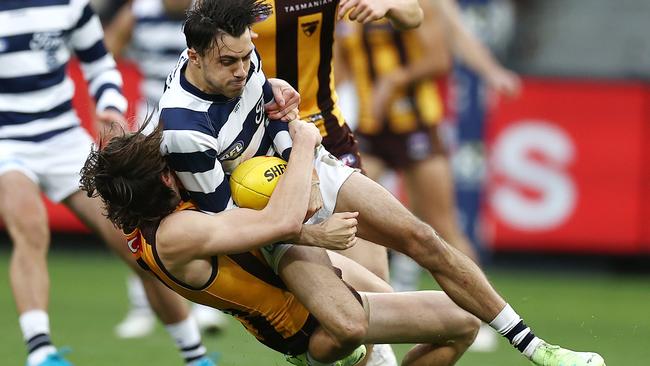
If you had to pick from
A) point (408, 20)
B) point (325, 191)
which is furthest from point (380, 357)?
point (408, 20)

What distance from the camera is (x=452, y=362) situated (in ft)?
19.5

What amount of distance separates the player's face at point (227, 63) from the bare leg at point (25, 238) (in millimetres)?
1729

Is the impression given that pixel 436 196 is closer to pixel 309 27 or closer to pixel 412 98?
pixel 412 98

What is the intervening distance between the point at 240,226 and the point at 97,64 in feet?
7.32

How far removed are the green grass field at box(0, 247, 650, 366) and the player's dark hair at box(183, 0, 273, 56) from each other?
2.78m

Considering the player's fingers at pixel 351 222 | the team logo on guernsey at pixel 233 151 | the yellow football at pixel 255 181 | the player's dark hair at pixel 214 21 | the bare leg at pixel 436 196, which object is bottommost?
the bare leg at pixel 436 196

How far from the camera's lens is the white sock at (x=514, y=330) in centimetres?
560

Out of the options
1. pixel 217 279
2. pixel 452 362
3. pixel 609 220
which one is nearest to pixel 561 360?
pixel 452 362

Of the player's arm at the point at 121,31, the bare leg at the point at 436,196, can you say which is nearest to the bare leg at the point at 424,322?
the bare leg at the point at 436,196

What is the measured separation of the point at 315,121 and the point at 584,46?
24.6ft

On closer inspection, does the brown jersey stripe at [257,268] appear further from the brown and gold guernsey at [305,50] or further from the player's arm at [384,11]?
the player's arm at [384,11]

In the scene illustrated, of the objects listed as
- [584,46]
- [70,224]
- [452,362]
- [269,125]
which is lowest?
[70,224]

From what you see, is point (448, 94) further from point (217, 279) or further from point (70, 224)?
point (217, 279)

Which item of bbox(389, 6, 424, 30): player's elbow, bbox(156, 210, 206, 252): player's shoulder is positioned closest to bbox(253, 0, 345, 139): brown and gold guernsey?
bbox(389, 6, 424, 30): player's elbow
